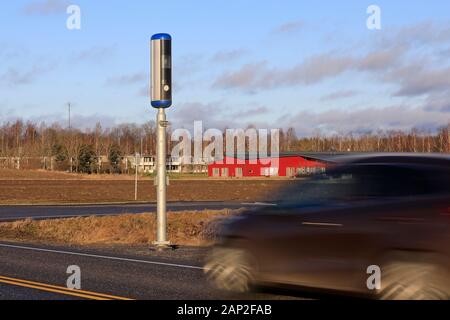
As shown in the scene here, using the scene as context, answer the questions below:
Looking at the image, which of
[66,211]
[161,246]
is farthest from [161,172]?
[66,211]

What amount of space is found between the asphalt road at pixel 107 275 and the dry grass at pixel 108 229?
567 centimetres

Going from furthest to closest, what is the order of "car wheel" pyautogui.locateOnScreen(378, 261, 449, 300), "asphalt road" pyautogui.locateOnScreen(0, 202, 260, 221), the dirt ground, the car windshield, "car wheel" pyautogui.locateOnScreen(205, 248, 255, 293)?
the dirt ground, "asphalt road" pyautogui.locateOnScreen(0, 202, 260, 221), "car wheel" pyautogui.locateOnScreen(205, 248, 255, 293), the car windshield, "car wheel" pyautogui.locateOnScreen(378, 261, 449, 300)

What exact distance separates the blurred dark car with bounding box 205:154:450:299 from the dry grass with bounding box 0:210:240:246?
12.4 metres

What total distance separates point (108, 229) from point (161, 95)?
1006 centimetres

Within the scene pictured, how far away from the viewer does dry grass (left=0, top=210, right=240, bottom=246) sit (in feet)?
73.5

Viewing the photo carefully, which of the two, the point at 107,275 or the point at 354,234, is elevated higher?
the point at 354,234

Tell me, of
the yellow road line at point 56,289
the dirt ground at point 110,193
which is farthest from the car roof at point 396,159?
the dirt ground at point 110,193

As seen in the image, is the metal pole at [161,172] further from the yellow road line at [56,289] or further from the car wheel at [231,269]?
the car wheel at [231,269]

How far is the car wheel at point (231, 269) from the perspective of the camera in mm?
9172

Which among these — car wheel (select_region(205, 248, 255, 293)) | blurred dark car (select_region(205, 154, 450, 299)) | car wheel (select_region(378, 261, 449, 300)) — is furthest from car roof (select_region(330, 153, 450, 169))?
car wheel (select_region(205, 248, 255, 293))

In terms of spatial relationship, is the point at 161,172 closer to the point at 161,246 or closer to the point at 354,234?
the point at 161,246

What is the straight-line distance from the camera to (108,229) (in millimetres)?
25531

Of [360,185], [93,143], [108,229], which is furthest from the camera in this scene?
[93,143]

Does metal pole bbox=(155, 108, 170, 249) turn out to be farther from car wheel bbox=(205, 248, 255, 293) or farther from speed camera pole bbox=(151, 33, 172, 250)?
car wheel bbox=(205, 248, 255, 293)
